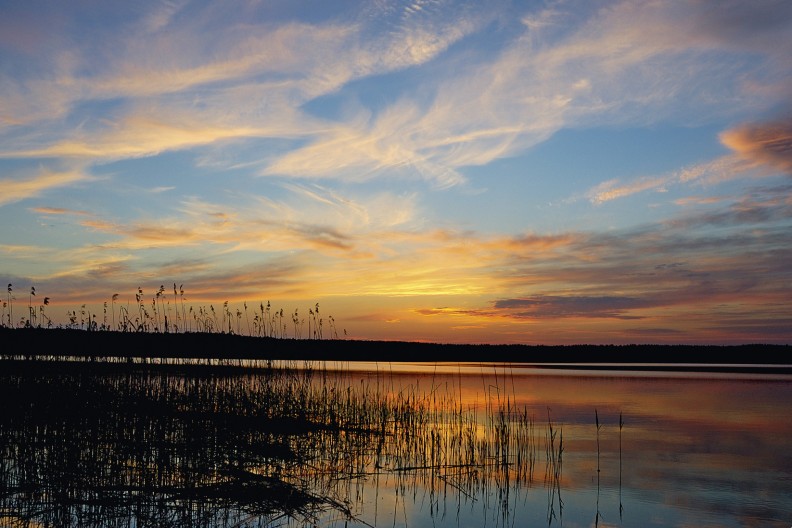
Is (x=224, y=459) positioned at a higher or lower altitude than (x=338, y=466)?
higher

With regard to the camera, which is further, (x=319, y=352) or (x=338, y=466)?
(x=319, y=352)

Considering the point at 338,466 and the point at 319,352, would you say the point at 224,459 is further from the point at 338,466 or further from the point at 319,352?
the point at 319,352

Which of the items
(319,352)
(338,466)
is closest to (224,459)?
(338,466)

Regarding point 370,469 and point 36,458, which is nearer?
point 36,458

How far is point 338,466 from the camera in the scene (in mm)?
11828

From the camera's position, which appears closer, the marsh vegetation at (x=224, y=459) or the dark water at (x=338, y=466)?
the marsh vegetation at (x=224, y=459)

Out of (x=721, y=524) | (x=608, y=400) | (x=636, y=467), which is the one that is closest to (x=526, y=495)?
(x=721, y=524)

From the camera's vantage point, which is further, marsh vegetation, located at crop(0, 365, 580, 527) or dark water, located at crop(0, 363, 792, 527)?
dark water, located at crop(0, 363, 792, 527)

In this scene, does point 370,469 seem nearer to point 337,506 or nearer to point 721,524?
point 337,506

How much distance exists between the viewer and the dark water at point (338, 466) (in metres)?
8.77

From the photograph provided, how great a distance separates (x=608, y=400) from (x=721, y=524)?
17758 millimetres

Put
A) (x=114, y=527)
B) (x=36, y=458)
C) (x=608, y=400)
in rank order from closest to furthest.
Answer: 1. (x=114, y=527)
2. (x=36, y=458)
3. (x=608, y=400)

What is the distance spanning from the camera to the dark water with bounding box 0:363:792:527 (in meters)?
8.77

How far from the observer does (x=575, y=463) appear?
1320 cm
